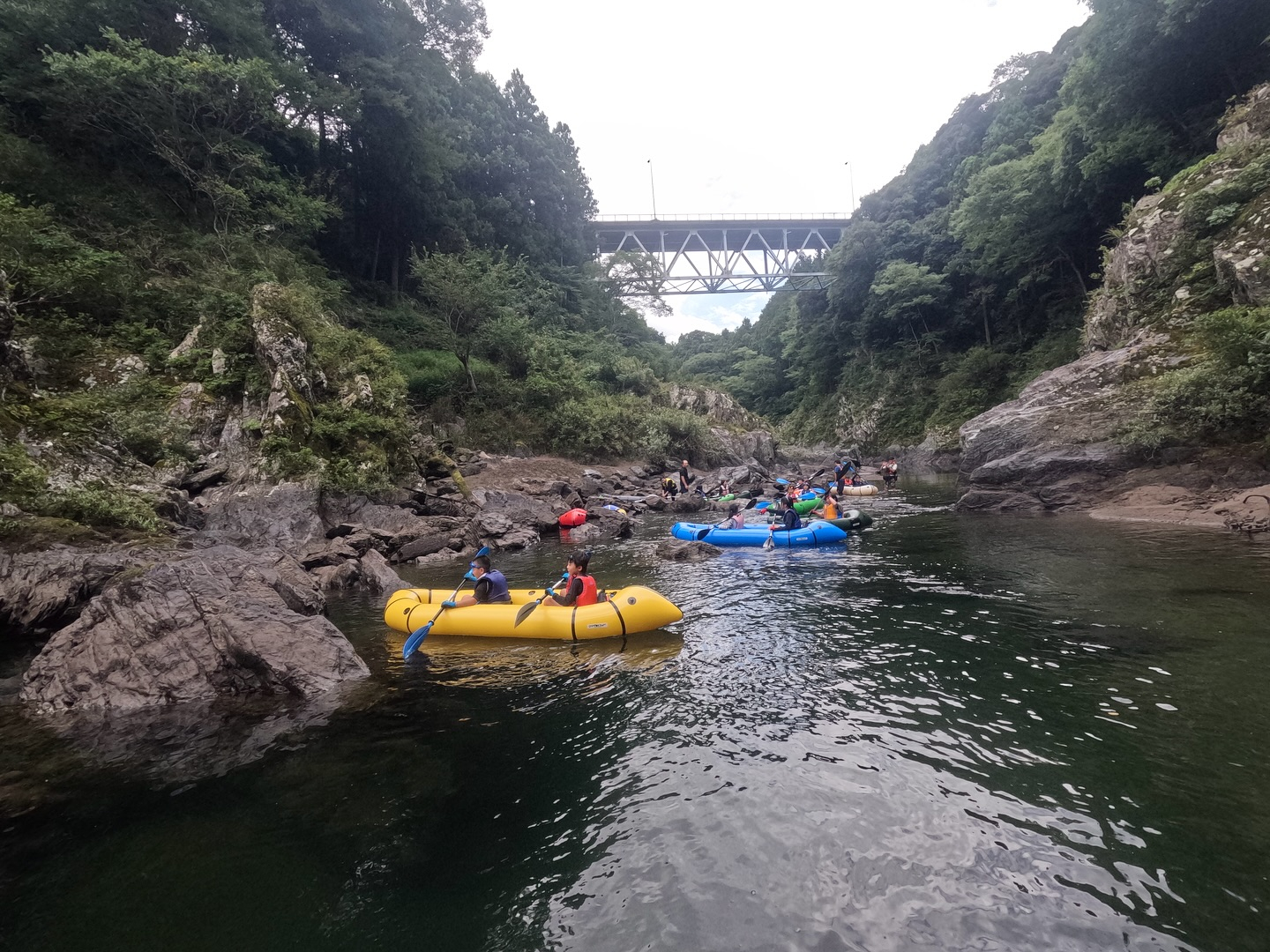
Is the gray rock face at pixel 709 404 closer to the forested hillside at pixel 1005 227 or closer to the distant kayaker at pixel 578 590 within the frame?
the forested hillside at pixel 1005 227

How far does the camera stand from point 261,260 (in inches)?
737

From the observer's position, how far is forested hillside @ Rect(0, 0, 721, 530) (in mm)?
13047

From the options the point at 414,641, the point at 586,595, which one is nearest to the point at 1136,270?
the point at 586,595

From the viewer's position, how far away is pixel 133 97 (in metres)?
16.2

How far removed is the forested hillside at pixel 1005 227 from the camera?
794 inches

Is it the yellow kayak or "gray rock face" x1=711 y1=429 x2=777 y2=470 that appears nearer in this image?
the yellow kayak

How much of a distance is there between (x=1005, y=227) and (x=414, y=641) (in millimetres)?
34192

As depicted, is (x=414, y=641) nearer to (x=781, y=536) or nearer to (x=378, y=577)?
(x=378, y=577)

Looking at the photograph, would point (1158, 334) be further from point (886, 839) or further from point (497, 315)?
point (497, 315)

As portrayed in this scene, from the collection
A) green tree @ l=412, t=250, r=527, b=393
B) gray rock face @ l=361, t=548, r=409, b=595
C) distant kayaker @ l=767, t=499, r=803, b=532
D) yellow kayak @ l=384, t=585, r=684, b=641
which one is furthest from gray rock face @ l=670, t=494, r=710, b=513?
yellow kayak @ l=384, t=585, r=684, b=641

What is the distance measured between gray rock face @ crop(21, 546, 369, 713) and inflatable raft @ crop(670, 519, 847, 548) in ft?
28.4

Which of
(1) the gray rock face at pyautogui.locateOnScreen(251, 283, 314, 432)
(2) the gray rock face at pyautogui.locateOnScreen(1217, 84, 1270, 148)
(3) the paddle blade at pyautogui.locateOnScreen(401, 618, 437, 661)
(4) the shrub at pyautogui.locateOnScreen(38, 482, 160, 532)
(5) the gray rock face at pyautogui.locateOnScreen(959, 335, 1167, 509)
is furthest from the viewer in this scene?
(2) the gray rock face at pyautogui.locateOnScreen(1217, 84, 1270, 148)

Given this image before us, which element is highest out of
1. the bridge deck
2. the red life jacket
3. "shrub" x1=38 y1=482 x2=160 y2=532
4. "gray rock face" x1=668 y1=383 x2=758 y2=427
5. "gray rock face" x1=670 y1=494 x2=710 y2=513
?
the bridge deck

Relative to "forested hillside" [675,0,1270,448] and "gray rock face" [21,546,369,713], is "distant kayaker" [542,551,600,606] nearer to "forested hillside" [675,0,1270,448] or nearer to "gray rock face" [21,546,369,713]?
"gray rock face" [21,546,369,713]
